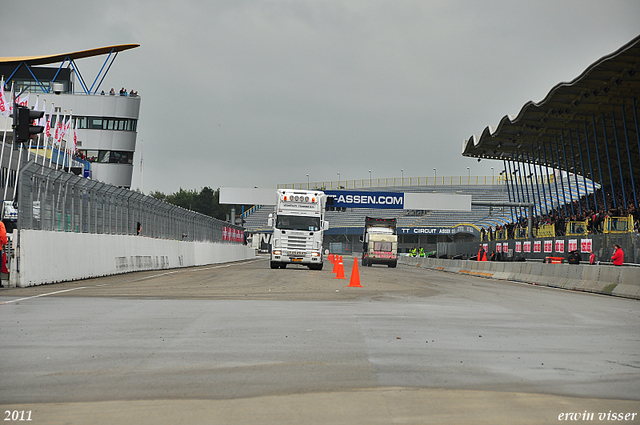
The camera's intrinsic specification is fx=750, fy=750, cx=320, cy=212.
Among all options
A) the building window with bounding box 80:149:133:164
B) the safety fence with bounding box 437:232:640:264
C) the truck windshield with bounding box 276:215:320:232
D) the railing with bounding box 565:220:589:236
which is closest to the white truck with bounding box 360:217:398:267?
the safety fence with bounding box 437:232:640:264

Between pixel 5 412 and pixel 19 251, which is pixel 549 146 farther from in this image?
pixel 5 412

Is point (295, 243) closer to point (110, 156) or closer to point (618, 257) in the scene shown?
point (618, 257)

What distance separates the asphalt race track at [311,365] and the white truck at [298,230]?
23.0 metres

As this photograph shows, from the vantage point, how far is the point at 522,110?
160 ft

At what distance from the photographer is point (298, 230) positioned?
36.7m

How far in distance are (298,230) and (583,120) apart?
81.1 feet

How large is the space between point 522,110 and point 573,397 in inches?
1781

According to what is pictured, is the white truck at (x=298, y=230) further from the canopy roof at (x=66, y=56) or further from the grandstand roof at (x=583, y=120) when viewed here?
the canopy roof at (x=66, y=56)

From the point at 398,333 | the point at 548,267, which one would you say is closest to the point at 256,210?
the point at 548,267

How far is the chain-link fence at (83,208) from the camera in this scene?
19.2 meters

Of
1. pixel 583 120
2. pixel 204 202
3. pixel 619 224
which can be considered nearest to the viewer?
pixel 619 224

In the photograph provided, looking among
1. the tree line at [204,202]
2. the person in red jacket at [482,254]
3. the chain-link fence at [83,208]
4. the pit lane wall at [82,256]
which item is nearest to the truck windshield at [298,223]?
the pit lane wall at [82,256]

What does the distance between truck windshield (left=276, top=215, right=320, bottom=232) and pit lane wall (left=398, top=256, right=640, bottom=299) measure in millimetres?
9061

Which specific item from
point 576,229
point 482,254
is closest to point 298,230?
point 576,229
